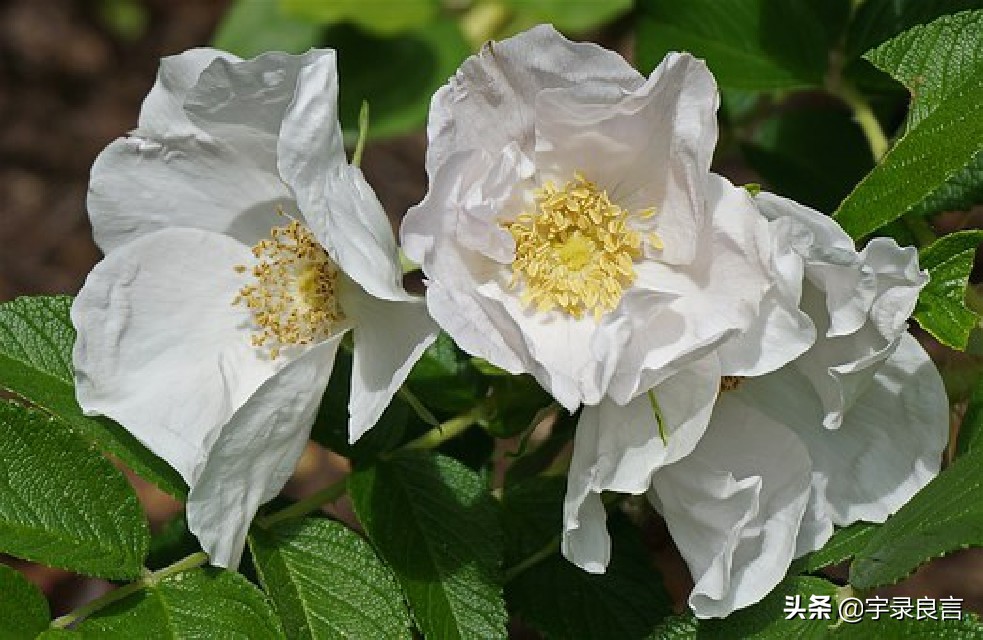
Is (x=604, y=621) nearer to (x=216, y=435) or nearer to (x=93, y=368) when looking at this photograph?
Answer: (x=216, y=435)

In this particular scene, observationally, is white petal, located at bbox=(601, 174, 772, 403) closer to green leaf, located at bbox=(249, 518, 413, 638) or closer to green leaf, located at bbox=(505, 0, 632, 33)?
green leaf, located at bbox=(249, 518, 413, 638)

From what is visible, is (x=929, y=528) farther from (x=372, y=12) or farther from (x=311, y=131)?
(x=372, y=12)

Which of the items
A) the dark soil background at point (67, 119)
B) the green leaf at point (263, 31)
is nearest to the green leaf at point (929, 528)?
the green leaf at point (263, 31)

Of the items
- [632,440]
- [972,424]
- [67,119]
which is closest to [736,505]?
[632,440]

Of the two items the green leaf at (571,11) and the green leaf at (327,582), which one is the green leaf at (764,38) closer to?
the green leaf at (327,582)

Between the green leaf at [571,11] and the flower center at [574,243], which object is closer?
the flower center at [574,243]

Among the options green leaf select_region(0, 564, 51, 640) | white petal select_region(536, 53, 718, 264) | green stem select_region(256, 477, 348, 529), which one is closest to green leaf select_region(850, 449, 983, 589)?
white petal select_region(536, 53, 718, 264)

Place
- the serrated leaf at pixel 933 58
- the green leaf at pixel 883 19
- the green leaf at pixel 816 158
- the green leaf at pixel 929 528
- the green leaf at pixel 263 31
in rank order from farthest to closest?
the green leaf at pixel 263 31, the green leaf at pixel 816 158, the green leaf at pixel 883 19, the serrated leaf at pixel 933 58, the green leaf at pixel 929 528
